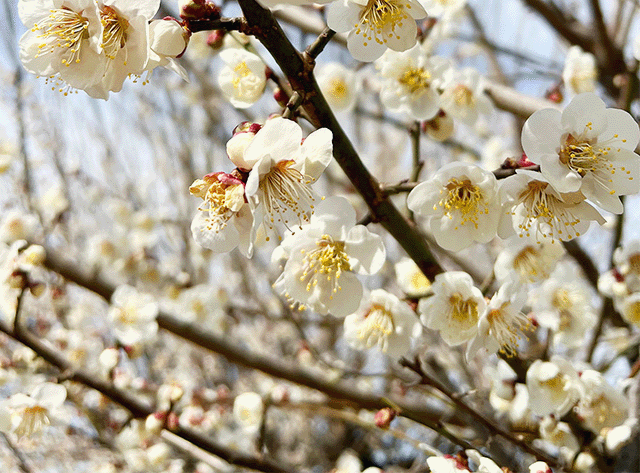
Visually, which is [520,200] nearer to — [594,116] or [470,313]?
[594,116]

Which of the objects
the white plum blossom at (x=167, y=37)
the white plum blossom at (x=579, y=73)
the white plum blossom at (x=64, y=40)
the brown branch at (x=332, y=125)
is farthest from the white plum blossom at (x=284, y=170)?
the white plum blossom at (x=579, y=73)

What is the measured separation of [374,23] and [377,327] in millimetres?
805

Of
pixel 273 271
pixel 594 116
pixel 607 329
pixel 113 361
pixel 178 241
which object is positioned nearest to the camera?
pixel 594 116

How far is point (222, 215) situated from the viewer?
93 cm

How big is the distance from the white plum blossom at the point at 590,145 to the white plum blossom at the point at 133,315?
183 centimetres

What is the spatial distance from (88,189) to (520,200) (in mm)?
3949

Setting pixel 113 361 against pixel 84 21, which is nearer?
pixel 84 21

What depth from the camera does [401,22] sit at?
107 centimetres

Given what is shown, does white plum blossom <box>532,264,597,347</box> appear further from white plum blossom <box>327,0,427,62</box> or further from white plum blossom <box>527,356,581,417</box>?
white plum blossom <box>327,0,427,62</box>

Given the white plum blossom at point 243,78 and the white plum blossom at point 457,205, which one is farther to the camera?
the white plum blossom at point 243,78

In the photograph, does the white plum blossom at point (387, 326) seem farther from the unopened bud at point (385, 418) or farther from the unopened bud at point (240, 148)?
the unopened bud at point (240, 148)

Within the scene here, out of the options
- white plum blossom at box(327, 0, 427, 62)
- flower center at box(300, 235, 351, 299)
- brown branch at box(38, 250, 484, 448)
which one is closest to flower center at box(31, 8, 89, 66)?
white plum blossom at box(327, 0, 427, 62)

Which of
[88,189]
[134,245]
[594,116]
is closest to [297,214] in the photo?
[594,116]

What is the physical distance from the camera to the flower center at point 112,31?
89cm
